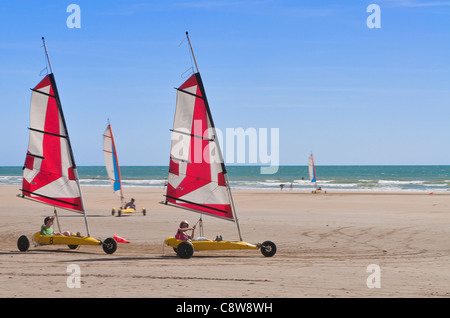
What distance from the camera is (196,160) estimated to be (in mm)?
14945

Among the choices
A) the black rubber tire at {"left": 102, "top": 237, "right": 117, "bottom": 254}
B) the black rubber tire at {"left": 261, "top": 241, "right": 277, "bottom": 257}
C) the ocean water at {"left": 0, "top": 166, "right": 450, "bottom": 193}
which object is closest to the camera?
the black rubber tire at {"left": 261, "top": 241, "right": 277, "bottom": 257}

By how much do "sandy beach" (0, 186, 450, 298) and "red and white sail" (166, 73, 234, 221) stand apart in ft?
4.85

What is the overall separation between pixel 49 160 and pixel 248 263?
23.1 ft

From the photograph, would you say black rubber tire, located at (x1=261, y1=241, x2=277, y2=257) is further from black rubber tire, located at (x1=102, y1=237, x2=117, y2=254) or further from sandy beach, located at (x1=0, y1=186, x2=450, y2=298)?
black rubber tire, located at (x1=102, y1=237, x2=117, y2=254)

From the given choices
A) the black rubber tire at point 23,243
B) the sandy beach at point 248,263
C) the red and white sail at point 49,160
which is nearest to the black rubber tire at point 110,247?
the sandy beach at point 248,263

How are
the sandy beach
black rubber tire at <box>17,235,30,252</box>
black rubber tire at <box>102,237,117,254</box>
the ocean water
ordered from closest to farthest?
the sandy beach, black rubber tire at <box>102,237,117,254</box>, black rubber tire at <box>17,235,30,252</box>, the ocean water

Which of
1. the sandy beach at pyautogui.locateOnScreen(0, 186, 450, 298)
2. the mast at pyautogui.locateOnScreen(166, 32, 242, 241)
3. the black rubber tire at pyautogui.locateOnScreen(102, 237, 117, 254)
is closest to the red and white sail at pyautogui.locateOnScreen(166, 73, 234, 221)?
the mast at pyautogui.locateOnScreen(166, 32, 242, 241)

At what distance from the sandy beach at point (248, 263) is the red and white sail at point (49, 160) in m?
1.61

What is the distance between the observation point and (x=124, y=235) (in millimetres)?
19594

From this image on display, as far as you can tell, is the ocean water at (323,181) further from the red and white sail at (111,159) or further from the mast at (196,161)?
the mast at (196,161)

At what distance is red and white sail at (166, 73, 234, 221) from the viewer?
1468cm

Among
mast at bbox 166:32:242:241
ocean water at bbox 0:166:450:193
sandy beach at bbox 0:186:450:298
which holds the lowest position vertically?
sandy beach at bbox 0:186:450:298

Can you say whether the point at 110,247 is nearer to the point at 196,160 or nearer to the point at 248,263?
the point at 196,160
